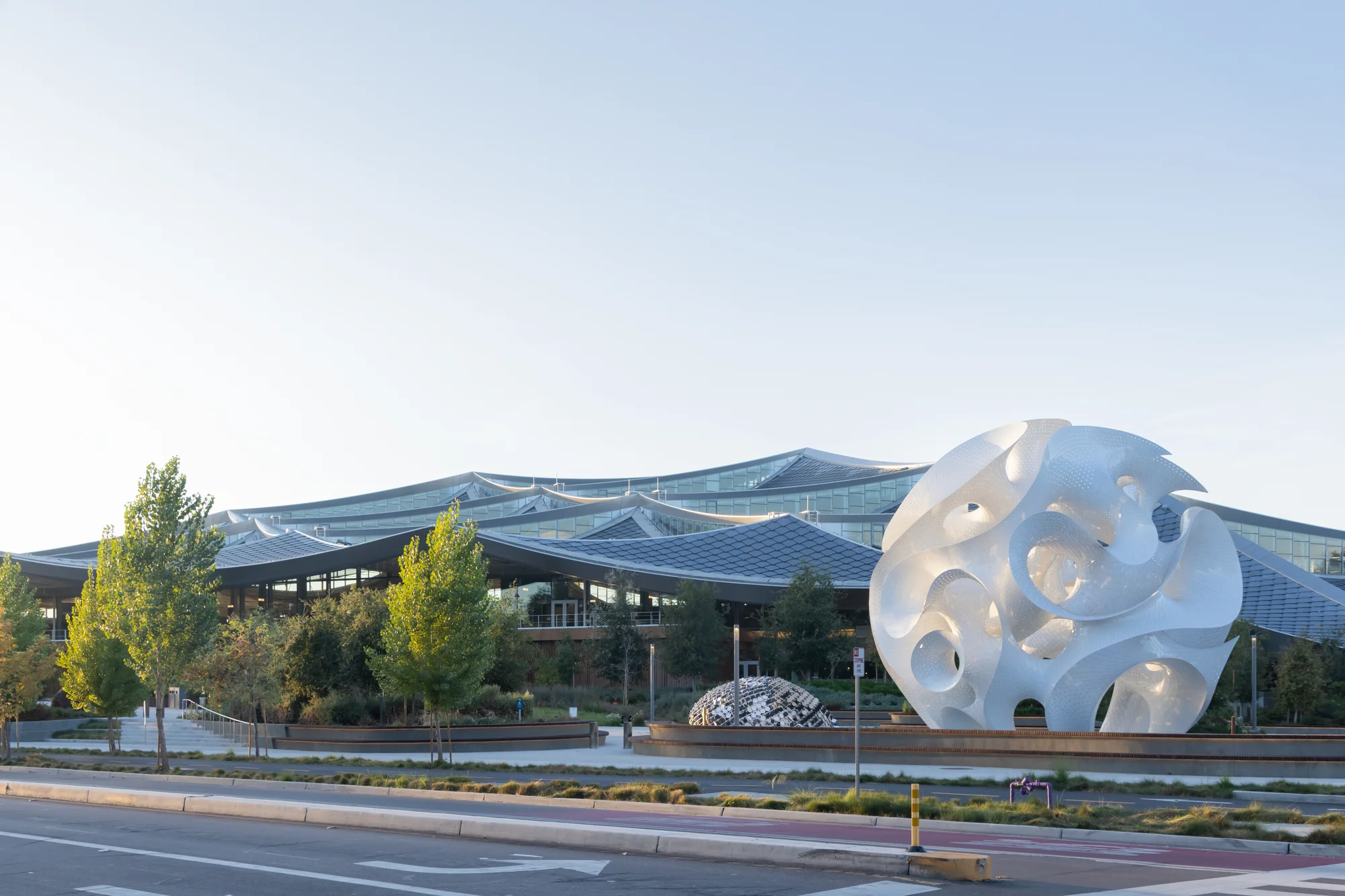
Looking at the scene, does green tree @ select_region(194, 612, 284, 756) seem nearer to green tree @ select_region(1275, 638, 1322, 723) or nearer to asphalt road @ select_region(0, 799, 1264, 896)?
asphalt road @ select_region(0, 799, 1264, 896)

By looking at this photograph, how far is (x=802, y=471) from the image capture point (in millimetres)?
130000

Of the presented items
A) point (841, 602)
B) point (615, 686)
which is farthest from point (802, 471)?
point (615, 686)

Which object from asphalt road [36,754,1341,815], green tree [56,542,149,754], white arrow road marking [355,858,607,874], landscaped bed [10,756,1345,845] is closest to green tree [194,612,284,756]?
asphalt road [36,754,1341,815]

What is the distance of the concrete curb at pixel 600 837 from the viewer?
1254cm

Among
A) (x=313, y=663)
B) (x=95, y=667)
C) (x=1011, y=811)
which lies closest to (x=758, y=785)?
(x=1011, y=811)

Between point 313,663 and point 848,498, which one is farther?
point 848,498

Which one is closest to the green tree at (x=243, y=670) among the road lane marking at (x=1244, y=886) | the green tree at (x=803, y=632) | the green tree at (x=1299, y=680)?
the road lane marking at (x=1244, y=886)

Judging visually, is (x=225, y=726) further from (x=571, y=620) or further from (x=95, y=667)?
(x=571, y=620)

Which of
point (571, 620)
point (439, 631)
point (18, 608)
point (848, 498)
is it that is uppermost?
point (848, 498)

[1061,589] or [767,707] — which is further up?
[1061,589]

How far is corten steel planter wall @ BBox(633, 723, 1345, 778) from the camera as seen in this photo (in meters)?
25.9

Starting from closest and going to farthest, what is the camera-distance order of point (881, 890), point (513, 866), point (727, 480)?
point (881, 890)
point (513, 866)
point (727, 480)

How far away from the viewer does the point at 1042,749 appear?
27984 mm

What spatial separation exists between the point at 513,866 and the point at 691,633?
48315 mm
